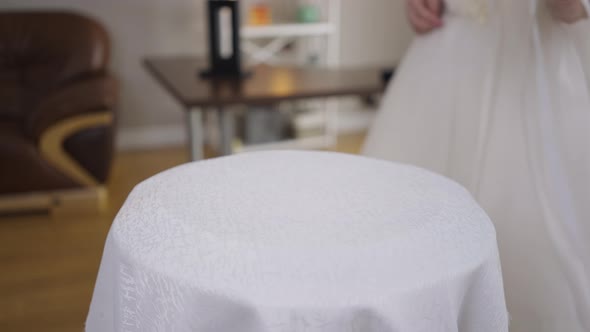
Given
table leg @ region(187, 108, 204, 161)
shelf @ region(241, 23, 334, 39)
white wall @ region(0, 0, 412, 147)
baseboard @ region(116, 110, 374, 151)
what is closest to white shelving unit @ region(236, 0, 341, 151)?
shelf @ region(241, 23, 334, 39)

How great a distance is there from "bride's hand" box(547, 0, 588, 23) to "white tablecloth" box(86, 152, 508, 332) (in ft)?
1.29

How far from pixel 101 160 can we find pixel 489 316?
2400 millimetres

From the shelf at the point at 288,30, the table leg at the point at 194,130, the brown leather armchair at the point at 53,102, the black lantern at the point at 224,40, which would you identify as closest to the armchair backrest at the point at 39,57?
the brown leather armchair at the point at 53,102

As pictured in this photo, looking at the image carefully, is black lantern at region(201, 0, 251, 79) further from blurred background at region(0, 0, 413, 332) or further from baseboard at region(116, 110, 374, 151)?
baseboard at region(116, 110, 374, 151)

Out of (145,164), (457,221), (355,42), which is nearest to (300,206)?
(457,221)

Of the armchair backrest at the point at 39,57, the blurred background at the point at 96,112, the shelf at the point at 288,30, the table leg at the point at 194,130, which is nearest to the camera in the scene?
the table leg at the point at 194,130

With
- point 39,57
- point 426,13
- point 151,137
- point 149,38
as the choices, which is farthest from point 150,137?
point 426,13

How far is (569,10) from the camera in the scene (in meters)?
1.07

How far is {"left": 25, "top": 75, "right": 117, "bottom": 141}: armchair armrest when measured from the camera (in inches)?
108

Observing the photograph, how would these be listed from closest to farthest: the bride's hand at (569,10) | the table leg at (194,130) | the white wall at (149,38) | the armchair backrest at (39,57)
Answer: the bride's hand at (569,10) → the table leg at (194,130) → the armchair backrest at (39,57) → the white wall at (149,38)

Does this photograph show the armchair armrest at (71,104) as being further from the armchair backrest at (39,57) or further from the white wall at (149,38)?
the white wall at (149,38)

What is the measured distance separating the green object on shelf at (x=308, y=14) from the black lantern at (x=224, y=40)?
1.74m

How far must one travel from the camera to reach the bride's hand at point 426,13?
1376 mm

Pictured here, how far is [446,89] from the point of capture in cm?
136
